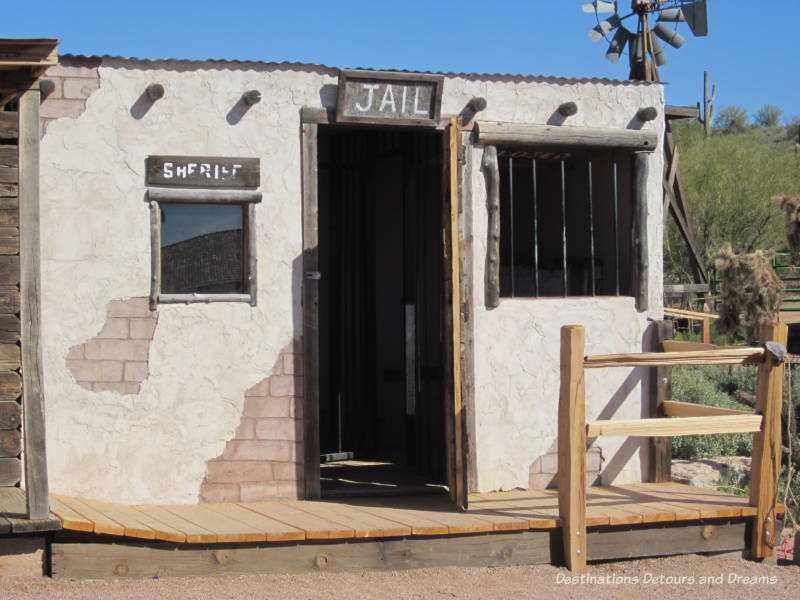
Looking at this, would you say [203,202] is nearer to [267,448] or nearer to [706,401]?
[267,448]

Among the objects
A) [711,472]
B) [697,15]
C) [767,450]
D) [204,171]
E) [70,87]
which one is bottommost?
[711,472]

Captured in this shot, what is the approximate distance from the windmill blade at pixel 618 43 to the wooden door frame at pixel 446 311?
14.4m

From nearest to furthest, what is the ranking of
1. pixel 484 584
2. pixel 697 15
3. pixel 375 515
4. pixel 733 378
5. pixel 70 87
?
1. pixel 484 584
2. pixel 375 515
3. pixel 70 87
4. pixel 733 378
5. pixel 697 15

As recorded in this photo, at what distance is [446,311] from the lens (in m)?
6.69

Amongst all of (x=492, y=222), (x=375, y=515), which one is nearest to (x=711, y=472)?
(x=492, y=222)

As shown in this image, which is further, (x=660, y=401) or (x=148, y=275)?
(x=660, y=401)

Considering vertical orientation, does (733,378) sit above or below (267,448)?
above

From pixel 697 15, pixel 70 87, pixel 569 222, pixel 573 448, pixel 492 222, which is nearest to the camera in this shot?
pixel 573 448

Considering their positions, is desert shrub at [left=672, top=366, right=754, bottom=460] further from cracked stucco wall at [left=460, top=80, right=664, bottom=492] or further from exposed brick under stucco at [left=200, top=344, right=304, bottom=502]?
exposed brick under stucco at [left=200, top=344, right=304, bottom=502]

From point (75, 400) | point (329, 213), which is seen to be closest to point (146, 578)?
point (75, 400)

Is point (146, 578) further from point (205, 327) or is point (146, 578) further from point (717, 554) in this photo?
point (717, 554)

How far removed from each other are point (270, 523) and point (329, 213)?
406 centimetres

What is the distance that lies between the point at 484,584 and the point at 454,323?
1676 mm

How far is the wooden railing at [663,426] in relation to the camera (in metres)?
6.05
